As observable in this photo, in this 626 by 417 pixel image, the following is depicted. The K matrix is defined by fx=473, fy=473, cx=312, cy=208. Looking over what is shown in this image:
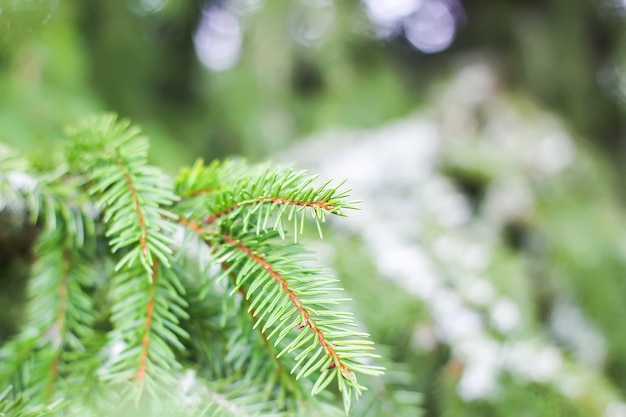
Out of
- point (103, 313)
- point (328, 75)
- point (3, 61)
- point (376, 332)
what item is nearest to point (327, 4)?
point (328, 75)

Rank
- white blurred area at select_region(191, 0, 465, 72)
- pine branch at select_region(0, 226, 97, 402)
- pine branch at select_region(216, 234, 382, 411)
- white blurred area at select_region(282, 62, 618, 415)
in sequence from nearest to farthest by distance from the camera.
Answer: pine branch at select_region(216, 234, 382, 411) < pine branch at select_region(0, 226, 97, 402) < white blurred area at select_region(282, 62, 618, 415) < white blurred area at select_region(191, 0, 465, 72)

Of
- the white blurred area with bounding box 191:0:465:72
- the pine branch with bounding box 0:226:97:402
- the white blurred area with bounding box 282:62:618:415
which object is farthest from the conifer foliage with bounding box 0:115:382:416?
the white blurred area with bounding box 191:0:465:72

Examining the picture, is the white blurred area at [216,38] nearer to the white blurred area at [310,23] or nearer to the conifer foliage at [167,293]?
the white blurred area at [310,23]

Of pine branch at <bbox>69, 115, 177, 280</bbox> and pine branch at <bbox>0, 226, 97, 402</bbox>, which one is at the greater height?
pine branch at <bbox>69, 115, 177, 280</bbox>

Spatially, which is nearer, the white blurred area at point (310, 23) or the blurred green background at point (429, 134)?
the blurred green background at point (429, 134)

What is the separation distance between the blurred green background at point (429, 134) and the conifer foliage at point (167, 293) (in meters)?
0.12

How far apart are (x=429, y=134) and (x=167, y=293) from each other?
0.95 metres

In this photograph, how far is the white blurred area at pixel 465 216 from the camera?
657 mm

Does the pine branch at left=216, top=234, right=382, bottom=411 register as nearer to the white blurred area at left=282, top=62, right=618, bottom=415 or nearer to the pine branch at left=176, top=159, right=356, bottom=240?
the pine branch at left=176, top=159, right=356, bottom=240

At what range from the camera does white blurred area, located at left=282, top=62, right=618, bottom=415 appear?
0.66 metres

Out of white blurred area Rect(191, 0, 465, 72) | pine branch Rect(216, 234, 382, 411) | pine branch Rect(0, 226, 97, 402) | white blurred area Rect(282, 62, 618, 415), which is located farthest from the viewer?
white blurred area Rect(191, 0, 465, 72)

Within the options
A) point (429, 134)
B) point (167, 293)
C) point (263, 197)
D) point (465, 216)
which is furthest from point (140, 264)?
point (429, 134)

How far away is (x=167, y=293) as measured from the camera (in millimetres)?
405

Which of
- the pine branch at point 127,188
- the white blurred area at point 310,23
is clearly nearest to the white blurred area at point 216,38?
the white blurred area at point 310,23
